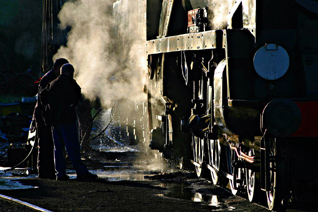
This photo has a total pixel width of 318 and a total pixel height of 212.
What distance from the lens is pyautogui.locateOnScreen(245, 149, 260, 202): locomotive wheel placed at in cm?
718

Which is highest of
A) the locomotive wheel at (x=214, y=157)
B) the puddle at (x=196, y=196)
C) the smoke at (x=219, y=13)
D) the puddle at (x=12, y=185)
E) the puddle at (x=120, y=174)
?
the smoke at (x=219, y=13)

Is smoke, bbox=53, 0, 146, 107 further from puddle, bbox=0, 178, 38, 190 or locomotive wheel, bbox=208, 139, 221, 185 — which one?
puddle, bbox=0, 178, 38, 190

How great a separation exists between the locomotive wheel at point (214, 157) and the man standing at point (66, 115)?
1.53 metres

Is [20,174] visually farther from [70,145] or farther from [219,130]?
[219,130]

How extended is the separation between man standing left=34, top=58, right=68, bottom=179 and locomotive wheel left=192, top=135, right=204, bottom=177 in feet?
6.36

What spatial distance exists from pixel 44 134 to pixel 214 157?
2384 mm

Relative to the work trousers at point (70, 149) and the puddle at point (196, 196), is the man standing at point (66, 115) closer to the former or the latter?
the work trousers at point (70, 149)

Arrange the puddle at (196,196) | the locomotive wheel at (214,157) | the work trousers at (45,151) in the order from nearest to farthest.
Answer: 1. the puddle at (196,196)
2. the locomotive wheel at (214,157)
3. the work trousers at (45,151)

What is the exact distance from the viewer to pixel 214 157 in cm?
902

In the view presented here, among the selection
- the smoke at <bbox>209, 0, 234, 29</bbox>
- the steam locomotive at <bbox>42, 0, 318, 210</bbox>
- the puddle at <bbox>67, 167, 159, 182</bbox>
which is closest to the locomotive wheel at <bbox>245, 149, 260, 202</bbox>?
the steam locomotive at <bbox>42, 0, 318, 210</bbox>

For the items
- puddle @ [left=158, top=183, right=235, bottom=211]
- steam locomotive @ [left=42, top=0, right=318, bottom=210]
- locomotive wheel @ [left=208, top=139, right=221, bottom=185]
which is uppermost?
steam locomotive @ [left=42, top=0, right=318, bottom=210]

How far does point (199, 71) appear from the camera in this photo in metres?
9.24

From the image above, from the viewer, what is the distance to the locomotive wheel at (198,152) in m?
9.63

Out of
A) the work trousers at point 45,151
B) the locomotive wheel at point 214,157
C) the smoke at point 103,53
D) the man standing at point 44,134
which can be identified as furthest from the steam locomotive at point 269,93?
the smoke at point 103,53
